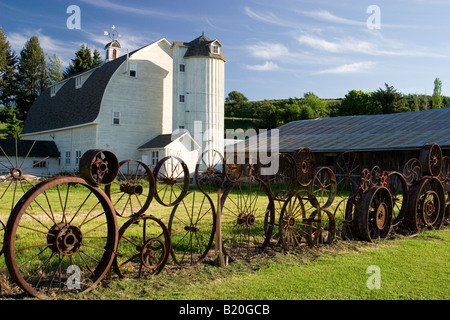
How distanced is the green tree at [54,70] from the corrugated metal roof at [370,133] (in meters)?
38.8

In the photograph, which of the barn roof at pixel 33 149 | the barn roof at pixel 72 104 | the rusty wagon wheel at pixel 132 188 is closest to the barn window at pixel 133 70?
the barn roof at pixel 72 104

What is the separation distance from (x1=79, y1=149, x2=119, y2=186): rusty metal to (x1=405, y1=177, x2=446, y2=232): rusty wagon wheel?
7464mm

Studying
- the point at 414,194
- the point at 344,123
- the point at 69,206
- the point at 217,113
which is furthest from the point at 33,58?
the point at 414,194

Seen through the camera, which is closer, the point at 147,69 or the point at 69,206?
the point at 69,206

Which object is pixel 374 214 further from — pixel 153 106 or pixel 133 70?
pixel 133 70

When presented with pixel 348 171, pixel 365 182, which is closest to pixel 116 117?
pixel 348 171

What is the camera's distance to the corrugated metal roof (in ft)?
70.1

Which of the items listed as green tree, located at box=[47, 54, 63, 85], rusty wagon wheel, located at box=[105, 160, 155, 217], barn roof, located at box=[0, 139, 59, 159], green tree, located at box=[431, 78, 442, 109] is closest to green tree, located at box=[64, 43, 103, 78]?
green tree, located at box=[47, 54, 63, 85]

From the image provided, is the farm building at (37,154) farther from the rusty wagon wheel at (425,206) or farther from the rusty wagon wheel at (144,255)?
the rusty wagon wheel at (425,206)

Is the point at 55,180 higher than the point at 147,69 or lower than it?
lower

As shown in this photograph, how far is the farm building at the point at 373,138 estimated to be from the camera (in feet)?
70.3

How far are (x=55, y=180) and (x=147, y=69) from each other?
26937 mm
